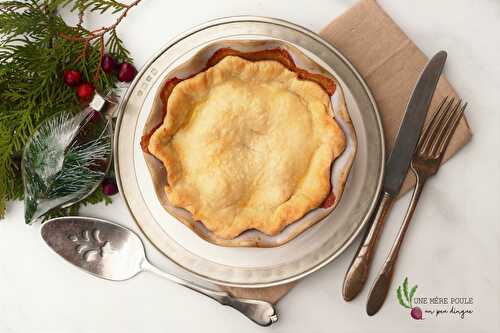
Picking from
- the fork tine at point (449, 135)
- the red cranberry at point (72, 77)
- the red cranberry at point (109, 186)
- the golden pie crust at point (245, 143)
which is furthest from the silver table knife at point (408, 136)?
the red cranberry at point (72, 77)

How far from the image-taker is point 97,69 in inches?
71.8

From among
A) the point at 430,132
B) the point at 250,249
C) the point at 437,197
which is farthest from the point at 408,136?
the point at 250,249

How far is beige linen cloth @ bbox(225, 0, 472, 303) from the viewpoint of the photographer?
5.99ft

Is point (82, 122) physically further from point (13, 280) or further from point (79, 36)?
point (13, 280)

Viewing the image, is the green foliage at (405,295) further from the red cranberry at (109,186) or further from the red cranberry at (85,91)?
the red cranberry at (85,91)

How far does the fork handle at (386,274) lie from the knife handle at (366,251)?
0.20 ft

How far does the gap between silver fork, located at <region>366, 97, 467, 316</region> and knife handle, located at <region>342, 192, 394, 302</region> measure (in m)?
0.07

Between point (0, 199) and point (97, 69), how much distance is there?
0.66 metres

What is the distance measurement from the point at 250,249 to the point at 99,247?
0.63 metres

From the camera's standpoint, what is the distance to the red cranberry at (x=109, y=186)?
189 cm

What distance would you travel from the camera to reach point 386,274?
1.85 meters

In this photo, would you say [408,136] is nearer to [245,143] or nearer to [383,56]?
[383,56]

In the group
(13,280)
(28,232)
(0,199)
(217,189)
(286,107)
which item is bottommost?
(13,280)

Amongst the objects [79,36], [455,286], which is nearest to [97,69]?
[79,36]
